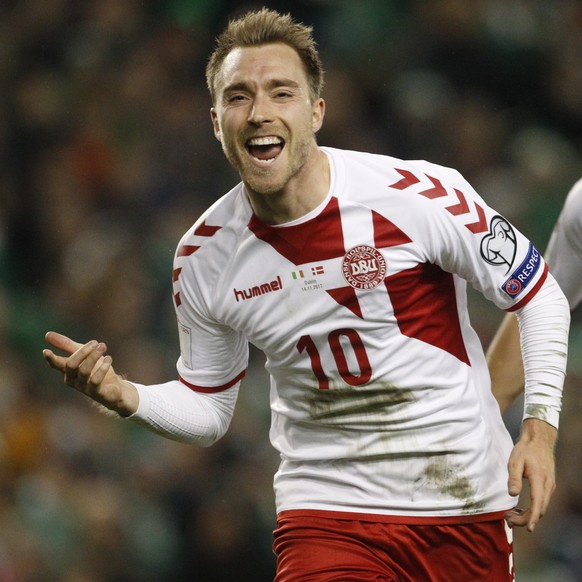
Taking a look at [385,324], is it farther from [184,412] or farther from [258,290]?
[184,412]

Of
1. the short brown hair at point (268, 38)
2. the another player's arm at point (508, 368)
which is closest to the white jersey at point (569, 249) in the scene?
the another player's arm at point (508, 368)

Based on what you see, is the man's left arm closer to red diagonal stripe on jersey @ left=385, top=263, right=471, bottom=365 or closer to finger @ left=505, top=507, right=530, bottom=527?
finger @ left=505, top=507, right=530, bottom=527

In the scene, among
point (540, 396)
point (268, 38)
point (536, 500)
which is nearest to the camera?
point (536, 500)

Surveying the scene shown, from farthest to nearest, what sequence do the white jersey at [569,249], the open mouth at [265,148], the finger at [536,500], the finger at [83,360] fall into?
the white jersey at [569,249] → the open mouth at [265,148] → the finger at [83,360] → the finger at [536,500]

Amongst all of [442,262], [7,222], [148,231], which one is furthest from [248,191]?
[7,222]

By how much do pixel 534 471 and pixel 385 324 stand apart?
54 cm

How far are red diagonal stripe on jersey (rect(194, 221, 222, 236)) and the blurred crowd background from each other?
2.84m

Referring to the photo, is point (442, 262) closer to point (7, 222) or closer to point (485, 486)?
point (485, 486)

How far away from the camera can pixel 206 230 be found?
2.97m

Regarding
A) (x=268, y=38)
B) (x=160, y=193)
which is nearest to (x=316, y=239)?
(x=268, y=38)

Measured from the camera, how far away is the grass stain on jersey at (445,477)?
283 cm

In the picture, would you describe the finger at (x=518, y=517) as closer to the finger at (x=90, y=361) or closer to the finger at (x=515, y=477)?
the finger at (x=515, y=477)

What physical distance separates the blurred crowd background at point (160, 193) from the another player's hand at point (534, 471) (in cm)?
280

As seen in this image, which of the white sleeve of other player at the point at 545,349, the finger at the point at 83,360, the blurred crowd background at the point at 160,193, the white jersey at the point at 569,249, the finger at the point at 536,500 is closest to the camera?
the finger at the point at 536,500
